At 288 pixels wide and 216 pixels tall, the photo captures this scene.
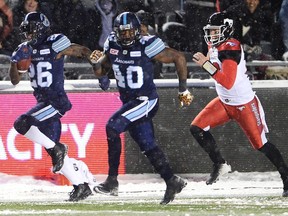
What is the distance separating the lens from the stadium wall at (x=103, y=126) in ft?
40.7

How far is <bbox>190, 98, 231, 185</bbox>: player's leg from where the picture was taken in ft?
37.0

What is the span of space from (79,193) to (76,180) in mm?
135

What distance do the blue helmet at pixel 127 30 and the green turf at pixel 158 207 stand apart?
1.55 m

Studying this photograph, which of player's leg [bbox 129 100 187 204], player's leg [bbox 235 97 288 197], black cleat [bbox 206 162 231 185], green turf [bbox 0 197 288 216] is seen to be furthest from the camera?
black cleat [bbox 206 162 231 185]

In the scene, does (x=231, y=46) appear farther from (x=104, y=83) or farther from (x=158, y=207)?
(x=158, y=207)

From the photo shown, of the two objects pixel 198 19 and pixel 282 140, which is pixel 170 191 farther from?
pixel 198 19

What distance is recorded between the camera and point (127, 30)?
34.7 feet

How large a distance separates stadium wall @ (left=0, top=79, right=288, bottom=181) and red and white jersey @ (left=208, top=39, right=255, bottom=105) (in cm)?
110

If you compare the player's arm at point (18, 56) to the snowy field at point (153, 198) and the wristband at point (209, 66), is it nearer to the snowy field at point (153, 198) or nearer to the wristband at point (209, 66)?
the snowy field at point (153, 198)

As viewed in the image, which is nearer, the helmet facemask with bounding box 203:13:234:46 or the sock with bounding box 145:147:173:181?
the sock with bounding box 145:147:173:181

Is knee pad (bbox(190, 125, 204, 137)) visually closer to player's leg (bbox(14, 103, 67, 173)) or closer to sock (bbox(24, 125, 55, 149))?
player's leg (bbox(14, 103, 67, 173))

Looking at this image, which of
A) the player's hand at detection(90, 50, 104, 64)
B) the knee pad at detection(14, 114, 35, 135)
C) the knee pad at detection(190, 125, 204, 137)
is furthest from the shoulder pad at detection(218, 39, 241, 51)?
the knee pad at detection(14, 114, 35, 135)

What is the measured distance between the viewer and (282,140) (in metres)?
12.5

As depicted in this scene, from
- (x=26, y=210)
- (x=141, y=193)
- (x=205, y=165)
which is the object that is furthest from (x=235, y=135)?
(x=26, y=210)
